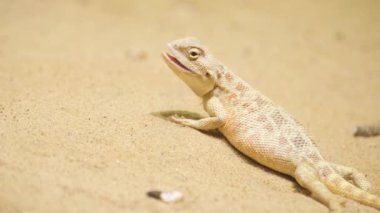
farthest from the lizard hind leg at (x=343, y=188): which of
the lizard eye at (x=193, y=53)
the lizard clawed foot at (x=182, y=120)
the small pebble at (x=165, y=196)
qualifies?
→ the lizard eye at (x=193, y=53)

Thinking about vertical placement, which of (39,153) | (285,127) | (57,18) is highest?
(285,127)

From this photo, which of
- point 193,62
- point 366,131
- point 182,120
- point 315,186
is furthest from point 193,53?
point 366,131

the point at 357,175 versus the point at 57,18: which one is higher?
the point at 357,175

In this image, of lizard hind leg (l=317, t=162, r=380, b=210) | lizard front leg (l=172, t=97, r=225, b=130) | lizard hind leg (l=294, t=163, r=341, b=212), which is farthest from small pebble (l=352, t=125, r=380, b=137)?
lizard front leg (l=172, t=97, r=225, b=130)

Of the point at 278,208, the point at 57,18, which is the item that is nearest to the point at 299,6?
the point at 57,18

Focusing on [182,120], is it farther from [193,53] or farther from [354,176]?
[354,176]

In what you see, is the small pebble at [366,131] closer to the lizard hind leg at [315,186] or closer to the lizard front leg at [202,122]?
the lizard hind leg at [315,186]

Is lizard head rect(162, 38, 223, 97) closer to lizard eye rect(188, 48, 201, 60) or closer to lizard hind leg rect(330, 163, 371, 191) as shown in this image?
lizard eye rect(188, 48, 201, 60)

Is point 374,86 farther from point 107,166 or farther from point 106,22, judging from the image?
Result: point 107,166
